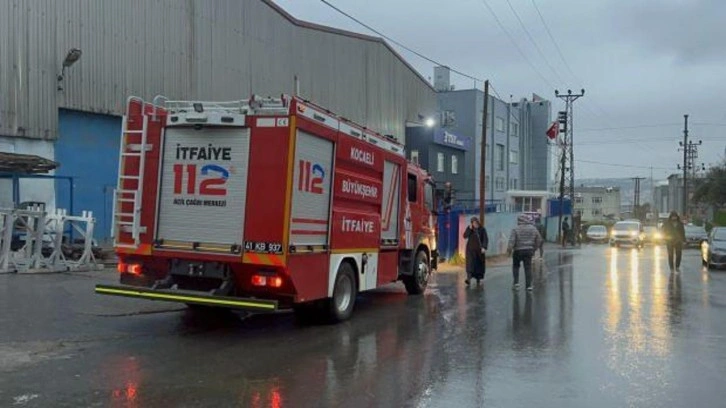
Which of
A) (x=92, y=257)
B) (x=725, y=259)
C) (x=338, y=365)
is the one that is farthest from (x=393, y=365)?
(x=725, y=259)

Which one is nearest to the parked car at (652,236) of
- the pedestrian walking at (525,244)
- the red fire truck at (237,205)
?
the pedestrian walking at (525,244)

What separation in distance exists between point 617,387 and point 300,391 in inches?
116

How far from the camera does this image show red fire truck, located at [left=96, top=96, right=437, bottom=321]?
8.81 metres

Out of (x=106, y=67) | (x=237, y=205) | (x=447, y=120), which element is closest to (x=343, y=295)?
(x=237, y=205)

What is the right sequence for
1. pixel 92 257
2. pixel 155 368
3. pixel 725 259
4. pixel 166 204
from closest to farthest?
pixel 155 368 < pixel 166 204 < pixel 92 257 < pixel 725 259

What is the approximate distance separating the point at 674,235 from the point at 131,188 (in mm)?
16378

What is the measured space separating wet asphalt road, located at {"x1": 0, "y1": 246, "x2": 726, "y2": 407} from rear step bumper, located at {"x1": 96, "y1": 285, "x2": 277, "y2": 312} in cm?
46

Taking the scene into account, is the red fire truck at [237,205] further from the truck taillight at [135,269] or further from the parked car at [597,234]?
the parked car at [597,234]

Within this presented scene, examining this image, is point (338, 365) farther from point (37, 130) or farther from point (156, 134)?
point (37, 130)

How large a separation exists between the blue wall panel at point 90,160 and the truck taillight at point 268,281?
12.8m

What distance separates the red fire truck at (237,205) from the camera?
8812 millimetres

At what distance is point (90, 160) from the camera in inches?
806

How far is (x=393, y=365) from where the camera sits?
24.5 ft

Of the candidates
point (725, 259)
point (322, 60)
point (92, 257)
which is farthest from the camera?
point (322, 60)
